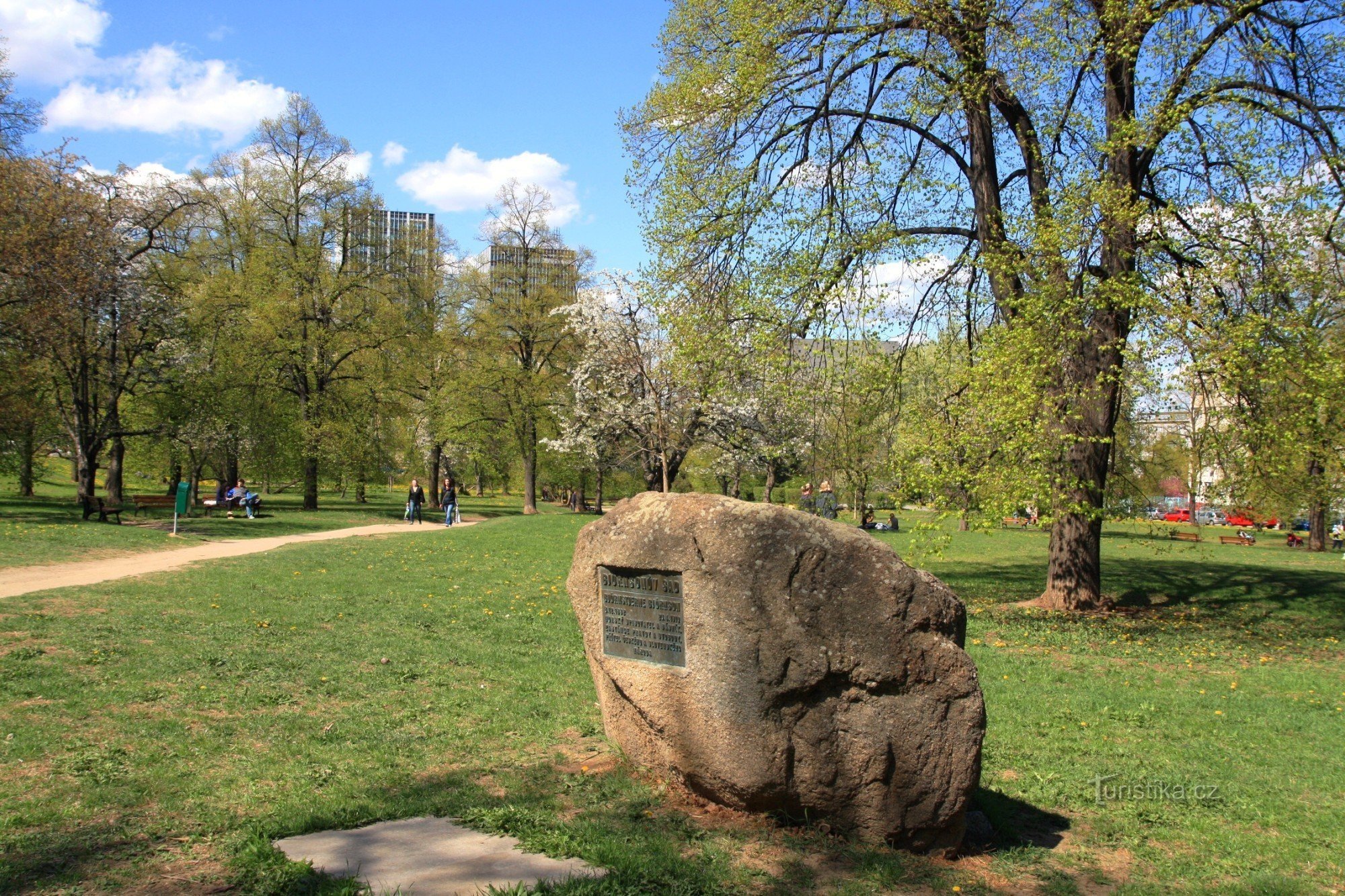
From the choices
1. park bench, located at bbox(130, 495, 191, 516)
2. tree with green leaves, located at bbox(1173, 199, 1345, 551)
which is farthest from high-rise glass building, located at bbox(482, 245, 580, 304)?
tree with green leaves, located at bbox(1173, 199, 1345, 551)

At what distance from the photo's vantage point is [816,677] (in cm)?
549

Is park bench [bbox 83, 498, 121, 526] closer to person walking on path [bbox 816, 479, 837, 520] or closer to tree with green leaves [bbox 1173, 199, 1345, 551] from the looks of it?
person walking on path [bbox 816, 479, 837, 520]

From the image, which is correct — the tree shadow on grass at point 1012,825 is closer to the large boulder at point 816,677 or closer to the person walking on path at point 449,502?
the large boulder at point 816,677

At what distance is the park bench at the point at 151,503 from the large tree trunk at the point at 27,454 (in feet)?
10.7

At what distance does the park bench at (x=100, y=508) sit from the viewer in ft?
76.6

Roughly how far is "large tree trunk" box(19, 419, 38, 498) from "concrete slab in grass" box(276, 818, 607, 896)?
2494 cm

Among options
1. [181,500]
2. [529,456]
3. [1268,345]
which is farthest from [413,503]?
[1268,345]

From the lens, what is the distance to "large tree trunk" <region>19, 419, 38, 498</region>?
1011 inches

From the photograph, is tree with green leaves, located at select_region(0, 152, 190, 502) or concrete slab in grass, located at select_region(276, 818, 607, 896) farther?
tree with green leaves, located at select_region(0, 152, 190, 502)

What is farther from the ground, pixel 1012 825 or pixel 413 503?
pixel 413 503

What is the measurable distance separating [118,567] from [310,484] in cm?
2343

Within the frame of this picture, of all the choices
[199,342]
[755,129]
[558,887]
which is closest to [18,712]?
[558,887]

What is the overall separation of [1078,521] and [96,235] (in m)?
24.3

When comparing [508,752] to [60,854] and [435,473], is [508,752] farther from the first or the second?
[435,473]
